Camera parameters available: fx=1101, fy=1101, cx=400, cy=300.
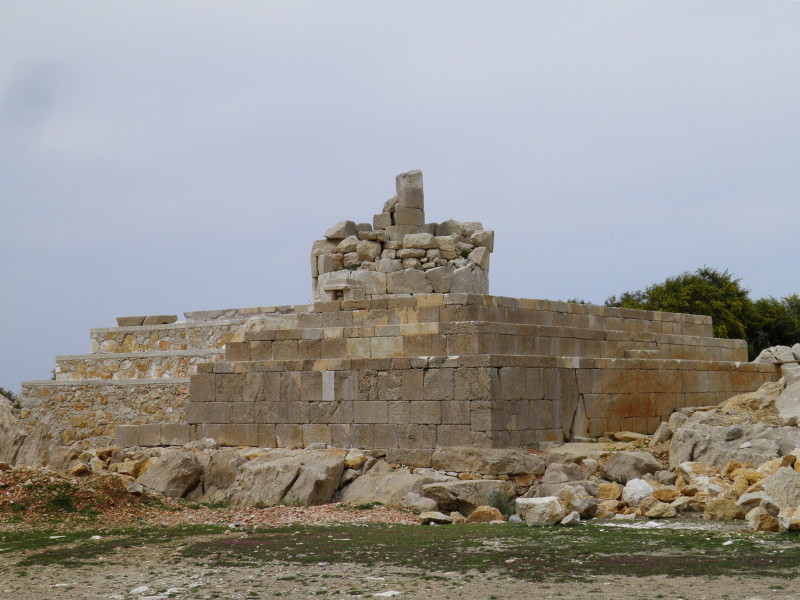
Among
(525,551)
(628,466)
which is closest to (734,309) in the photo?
(628,466)

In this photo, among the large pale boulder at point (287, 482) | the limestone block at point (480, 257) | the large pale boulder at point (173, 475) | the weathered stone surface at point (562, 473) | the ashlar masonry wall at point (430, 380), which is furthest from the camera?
the limestone block at point (480, 257)

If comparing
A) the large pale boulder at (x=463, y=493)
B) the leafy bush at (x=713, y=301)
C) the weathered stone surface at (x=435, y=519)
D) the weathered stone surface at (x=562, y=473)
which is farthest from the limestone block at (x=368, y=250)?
the leafy bush at (x=713, y=301)

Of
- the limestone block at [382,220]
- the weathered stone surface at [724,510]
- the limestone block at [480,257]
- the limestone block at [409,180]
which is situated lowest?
the weathered stone surface at [724,510]

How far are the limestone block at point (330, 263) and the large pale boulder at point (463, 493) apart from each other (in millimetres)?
7841

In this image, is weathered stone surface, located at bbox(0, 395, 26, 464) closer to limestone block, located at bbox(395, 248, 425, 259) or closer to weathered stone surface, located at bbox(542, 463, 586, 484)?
limestone block, located at bbox(395, 248, 425, 259)

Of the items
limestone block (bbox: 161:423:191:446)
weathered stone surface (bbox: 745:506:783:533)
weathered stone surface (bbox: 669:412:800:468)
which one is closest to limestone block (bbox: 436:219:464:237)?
limestone block (bbox: 161:423:191:446)

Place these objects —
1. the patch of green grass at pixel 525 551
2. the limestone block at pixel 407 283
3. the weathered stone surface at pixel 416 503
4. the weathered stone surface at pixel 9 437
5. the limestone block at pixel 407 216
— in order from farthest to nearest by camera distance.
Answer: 1. the limestone block at pixel 407 216
2. the limestone block at pixel 407 283
3. the weathered stone surface at pixel 9 437
4. the weathered stone surface at pixel 416 503
5. the patch of green grass at pixel 525 551

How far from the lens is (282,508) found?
483 inches

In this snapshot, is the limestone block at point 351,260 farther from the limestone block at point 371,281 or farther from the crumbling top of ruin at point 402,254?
the limestone block at point 371,281

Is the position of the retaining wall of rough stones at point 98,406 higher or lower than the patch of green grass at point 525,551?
higher

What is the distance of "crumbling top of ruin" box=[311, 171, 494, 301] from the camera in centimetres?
1898

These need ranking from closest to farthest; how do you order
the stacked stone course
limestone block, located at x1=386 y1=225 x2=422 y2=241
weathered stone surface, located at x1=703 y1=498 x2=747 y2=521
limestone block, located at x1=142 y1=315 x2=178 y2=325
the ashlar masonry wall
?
weathered stone surface, located at x1=703 y1=498 x2=747 y2=521, the ashlar masonry wall, the stacked stone course, limestone block, located at x1=386 y1=225 x2=422 y2=241, limestone block, located at x1=142 y1=315 x2=178 y2=325

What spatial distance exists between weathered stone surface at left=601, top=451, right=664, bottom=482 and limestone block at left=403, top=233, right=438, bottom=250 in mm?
6816

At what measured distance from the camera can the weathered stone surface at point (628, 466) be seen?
515 inches
